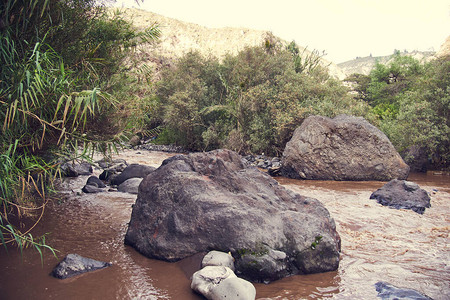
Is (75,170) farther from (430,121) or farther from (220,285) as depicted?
(430,121)

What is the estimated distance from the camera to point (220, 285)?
140 inches

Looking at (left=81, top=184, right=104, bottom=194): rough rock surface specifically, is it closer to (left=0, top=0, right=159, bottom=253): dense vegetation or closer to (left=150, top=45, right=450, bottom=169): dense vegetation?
(left=0, top=0, right=159, bottom=253): dense vegetation

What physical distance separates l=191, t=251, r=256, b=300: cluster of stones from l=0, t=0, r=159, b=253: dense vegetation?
1.83 meters

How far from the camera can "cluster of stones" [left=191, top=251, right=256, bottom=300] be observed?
Answer: 3.47 metres

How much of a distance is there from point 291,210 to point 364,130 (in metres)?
10.1

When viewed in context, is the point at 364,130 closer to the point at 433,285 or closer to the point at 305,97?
the point at 305,97

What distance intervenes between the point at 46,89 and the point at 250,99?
57.6ft

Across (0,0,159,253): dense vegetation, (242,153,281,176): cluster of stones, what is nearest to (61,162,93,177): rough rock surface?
(0,0,159,253): dense vegetation

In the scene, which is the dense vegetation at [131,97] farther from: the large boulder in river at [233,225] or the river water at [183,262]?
the large boulder in river at [233,225]

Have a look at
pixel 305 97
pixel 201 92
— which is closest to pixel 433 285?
pixel 305 97

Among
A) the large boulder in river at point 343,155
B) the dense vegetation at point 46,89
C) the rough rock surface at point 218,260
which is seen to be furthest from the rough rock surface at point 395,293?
the large boulder in river at point 343,155

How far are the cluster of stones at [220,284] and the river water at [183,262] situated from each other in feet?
0.58

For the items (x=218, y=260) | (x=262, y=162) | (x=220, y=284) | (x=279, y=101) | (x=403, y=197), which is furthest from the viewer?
(x=279, y=101)

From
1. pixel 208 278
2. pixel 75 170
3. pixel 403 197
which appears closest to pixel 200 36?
pixel 75 170
